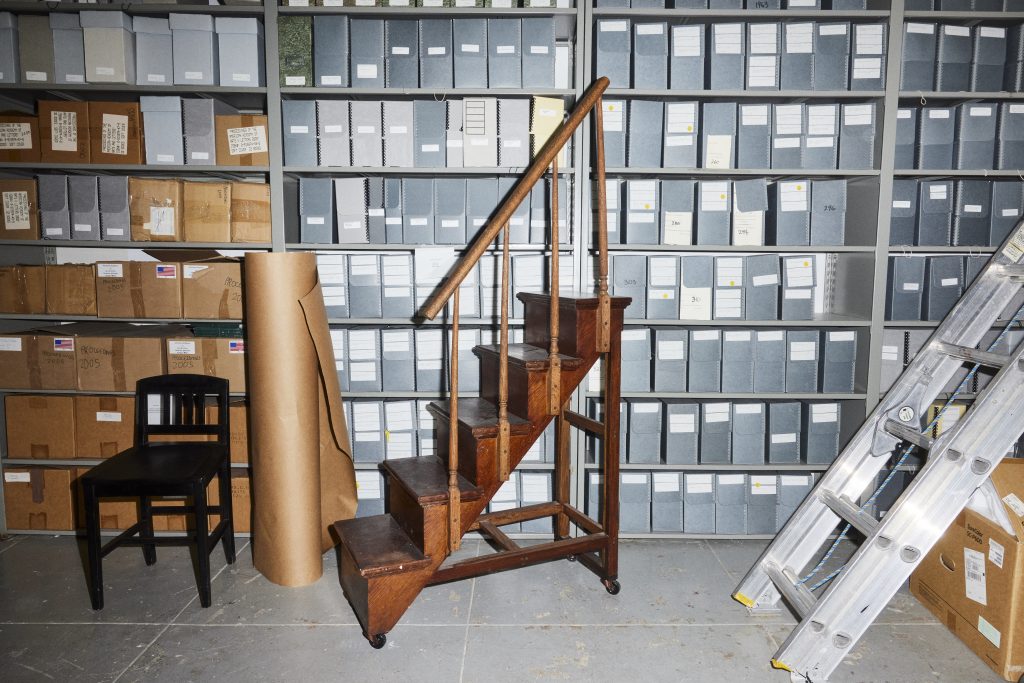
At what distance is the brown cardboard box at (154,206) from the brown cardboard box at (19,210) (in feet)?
1.44

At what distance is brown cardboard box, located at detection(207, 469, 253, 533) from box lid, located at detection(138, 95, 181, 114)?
5.41ft

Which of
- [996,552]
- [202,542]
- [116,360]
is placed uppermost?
[116,360]

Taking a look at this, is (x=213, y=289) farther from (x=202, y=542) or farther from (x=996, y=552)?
(x=996, y=552)

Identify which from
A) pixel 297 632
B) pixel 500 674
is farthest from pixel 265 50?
pixel 500 674

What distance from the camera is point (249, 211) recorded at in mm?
2855

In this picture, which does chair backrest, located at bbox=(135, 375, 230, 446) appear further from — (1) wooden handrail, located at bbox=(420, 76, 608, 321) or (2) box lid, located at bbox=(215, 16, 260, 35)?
(2) box lid, located at bbox=(215, 16, 260, 35)

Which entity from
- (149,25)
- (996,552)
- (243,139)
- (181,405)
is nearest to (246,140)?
(243,139)

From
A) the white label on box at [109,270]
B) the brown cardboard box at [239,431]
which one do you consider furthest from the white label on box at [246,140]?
the brown cardboard box at [239,431]

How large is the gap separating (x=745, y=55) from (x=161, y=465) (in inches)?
116

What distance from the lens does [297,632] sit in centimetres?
225

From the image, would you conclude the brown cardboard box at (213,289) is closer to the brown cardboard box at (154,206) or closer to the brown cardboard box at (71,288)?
the brown cardboard box at (154,206)

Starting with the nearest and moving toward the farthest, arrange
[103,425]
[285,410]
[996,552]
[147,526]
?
[996,552], [285,410], [147,526], [103,425]

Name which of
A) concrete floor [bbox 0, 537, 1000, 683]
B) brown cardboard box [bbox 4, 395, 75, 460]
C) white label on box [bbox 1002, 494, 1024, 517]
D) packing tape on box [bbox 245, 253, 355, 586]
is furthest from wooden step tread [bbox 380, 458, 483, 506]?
white label on box [bbox 1002, 494, 1024, 517]

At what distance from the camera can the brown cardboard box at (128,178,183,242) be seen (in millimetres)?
2832
